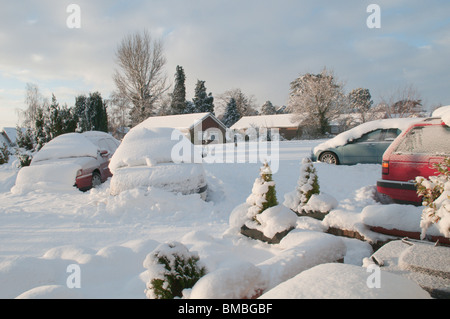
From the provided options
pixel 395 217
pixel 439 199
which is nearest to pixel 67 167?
pixel 395 217

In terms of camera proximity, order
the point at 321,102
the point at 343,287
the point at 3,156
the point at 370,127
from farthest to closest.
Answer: the point at 321,102
the point at 3,156
the point at 370,127
the point at 343,287

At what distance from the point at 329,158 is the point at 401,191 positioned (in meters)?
5.23

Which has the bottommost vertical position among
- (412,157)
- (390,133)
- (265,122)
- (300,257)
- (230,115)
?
(300,257)

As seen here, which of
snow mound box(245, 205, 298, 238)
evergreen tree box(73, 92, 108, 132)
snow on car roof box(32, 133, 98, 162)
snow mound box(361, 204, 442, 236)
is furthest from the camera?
evergreen tree box(73, 92, 108, 132)

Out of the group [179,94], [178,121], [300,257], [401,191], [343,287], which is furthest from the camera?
[179,94]

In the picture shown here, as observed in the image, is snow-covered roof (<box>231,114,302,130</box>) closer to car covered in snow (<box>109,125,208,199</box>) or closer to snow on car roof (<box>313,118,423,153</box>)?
snow on car roof (<box>313,118,423,153</box>)

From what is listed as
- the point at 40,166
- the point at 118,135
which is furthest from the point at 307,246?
the point at 118,135

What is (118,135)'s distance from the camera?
44156mm

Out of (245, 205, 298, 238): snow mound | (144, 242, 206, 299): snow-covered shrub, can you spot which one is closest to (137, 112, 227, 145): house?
(245, 205, 298, 238): snow mound

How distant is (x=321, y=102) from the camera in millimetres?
31719

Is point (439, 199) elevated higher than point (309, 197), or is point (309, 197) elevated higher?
point (439, 199)

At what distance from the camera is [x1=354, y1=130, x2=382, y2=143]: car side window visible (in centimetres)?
936

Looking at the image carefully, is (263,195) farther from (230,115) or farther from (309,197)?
(230,115)

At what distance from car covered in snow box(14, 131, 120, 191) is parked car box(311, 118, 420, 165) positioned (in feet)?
26.1
